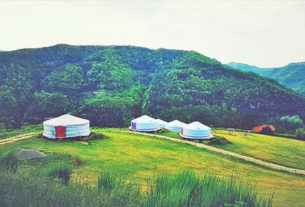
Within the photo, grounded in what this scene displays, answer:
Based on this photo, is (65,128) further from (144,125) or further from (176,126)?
(176,126)

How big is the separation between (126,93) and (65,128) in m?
41.8

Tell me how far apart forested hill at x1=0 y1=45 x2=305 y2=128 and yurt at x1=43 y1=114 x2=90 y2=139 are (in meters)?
23.9

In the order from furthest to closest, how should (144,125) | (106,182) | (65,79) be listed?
(65,79) < (144,125) < (106,182)

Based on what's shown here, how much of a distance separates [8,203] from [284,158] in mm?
27512

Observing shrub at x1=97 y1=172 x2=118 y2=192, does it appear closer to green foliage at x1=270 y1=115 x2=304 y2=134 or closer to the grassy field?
the grassy field

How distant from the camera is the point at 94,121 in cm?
5250

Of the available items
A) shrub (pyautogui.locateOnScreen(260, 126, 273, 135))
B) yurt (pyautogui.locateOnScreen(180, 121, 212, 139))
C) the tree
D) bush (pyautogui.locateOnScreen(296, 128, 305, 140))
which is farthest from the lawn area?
the tree

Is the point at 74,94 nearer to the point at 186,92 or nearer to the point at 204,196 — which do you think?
the point at 186,92

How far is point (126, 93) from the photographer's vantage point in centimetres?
6725

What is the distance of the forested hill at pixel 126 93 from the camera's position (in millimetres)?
52062

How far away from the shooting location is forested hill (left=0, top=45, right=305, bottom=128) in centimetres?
5206

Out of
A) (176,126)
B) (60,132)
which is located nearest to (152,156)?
(60,132)

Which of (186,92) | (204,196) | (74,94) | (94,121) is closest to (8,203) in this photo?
(204,196)

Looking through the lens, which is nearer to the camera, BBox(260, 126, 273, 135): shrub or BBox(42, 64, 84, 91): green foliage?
BBox(260, 126, 273, 135): shrub
